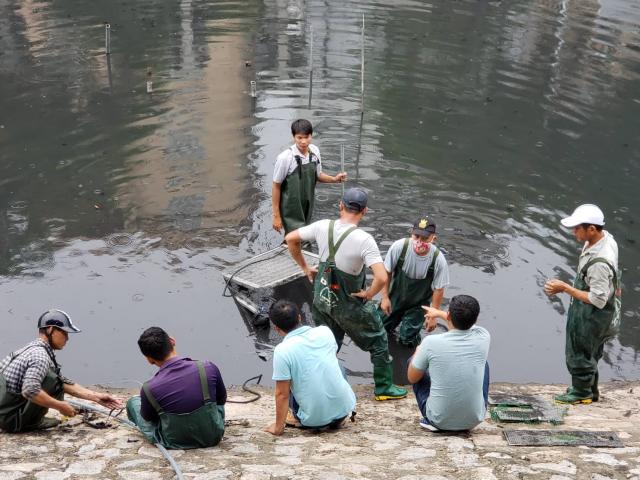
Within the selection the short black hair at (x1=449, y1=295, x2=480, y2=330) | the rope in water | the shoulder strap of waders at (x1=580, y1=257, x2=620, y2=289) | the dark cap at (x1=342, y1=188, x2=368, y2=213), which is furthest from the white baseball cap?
the rope in water

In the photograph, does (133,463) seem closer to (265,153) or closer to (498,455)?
(498,455)

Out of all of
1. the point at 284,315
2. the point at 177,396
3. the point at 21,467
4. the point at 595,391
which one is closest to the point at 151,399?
the point at 177,396

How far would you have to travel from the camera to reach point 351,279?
768 centimetres

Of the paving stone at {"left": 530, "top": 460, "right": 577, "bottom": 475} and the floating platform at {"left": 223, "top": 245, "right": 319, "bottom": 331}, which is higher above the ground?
the paving stone at {"left": 530, "top": 460, "right": 577, "bottom": 475}

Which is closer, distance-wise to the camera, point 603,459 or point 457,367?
point 603,459

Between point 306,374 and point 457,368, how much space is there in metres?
1.13

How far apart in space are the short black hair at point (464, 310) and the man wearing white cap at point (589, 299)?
1.00 metres

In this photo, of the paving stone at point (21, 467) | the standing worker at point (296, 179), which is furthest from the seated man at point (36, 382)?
the standing worker at point (296, 179)

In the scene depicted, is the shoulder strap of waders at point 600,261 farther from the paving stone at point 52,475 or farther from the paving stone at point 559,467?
the paving stone at point 52,475

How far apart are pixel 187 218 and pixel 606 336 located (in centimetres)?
591

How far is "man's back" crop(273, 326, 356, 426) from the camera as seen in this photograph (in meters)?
6.58

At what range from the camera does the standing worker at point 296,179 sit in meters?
9.72

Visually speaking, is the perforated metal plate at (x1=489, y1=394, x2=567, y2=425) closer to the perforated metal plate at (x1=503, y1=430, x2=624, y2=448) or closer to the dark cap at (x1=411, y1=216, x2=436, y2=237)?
the perforated metal plate at (x1=503, y1=430, x2=624, y2=448)

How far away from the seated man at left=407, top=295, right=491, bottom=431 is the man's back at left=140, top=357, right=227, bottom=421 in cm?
163
